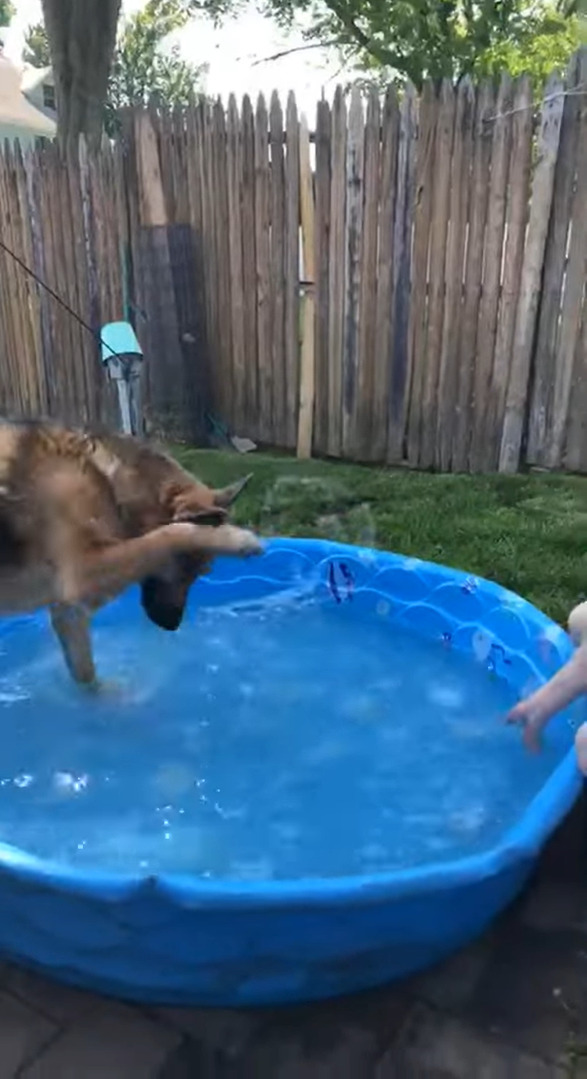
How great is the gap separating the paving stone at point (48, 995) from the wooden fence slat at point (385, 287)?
17.6 ft

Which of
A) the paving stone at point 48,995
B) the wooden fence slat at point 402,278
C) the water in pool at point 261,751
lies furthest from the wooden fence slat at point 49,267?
the paving stone at point 48,995

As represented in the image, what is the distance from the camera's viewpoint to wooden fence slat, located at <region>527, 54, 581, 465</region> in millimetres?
6191

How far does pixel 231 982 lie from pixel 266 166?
20.7 ft

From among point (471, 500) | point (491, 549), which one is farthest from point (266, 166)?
point (491, 549)

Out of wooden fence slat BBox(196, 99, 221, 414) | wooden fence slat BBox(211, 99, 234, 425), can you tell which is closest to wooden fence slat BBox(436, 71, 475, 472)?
wooden fence slat BBox(211, 99, 234, 425)

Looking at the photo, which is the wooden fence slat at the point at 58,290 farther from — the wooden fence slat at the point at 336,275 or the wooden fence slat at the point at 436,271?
the wooden fence slat at the point at 436,271

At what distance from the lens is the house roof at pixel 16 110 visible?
31281 mm

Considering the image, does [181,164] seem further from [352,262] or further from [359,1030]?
[359,1030]

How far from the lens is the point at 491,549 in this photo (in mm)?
5379

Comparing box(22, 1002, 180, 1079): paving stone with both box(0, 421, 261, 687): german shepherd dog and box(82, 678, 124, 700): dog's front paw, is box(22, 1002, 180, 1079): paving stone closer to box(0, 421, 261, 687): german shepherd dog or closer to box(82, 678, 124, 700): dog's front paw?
box(0, 421, 261, 687): german shepherd dog

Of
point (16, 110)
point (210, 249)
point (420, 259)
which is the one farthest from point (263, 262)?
point (16, 110)

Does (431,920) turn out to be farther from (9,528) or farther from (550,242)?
(550,242)

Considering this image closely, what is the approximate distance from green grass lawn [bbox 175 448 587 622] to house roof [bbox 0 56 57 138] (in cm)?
2791

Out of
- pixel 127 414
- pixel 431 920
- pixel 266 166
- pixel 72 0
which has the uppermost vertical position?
pixel 72 0
